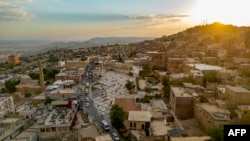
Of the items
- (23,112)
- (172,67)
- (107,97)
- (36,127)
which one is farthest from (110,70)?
(36,127)

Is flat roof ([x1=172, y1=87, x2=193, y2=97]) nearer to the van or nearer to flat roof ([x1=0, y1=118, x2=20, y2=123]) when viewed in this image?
the van

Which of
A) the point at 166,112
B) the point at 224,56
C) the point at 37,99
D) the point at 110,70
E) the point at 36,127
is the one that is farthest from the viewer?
the point at 110,70

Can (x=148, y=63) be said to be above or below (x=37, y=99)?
above

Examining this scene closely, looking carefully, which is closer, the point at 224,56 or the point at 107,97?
the point at 107,97

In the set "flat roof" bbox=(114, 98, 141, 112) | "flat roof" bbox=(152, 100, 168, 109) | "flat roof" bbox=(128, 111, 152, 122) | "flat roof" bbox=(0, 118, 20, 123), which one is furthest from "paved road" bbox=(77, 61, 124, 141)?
"flat roof" bbox=(0, 118, 20, 123)

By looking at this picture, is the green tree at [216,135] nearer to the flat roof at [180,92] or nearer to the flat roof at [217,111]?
the flat roof at [217,111]

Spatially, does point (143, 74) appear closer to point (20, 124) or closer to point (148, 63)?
point (148, 63)

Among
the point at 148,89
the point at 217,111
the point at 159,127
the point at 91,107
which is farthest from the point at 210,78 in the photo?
the point at 91,107

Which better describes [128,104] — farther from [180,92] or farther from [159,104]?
[180,92]

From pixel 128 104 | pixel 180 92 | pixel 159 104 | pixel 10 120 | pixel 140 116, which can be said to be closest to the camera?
pixel 140 116

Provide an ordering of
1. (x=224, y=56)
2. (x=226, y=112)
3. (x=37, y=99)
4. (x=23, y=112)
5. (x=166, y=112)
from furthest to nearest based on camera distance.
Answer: (x=224, y=56)
(x=37, y=99)
(x=23, y=112)
(x=166, y=112)
(x=226, y=112)

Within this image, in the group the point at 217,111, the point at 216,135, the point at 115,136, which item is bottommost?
the point at 115,136
